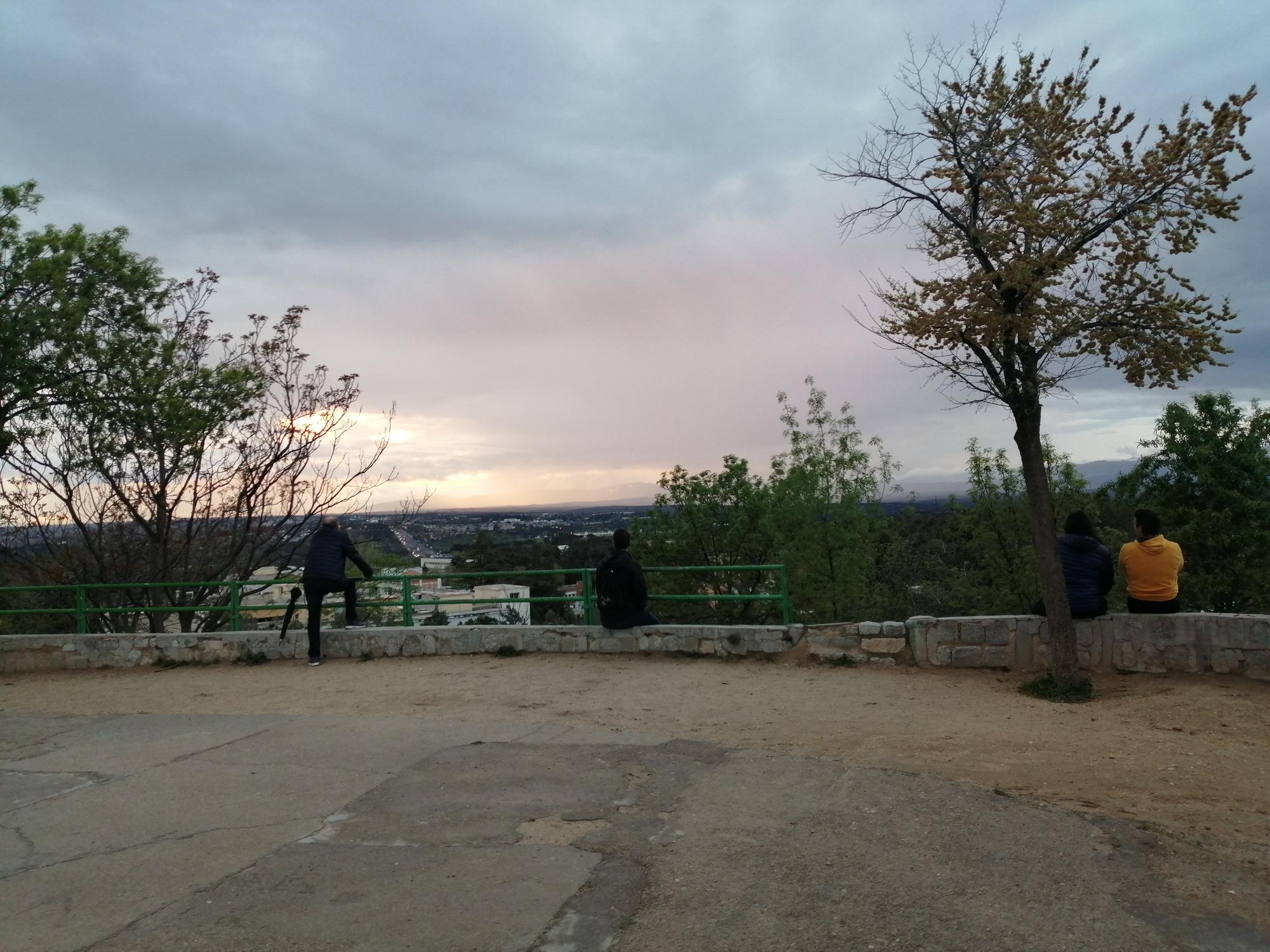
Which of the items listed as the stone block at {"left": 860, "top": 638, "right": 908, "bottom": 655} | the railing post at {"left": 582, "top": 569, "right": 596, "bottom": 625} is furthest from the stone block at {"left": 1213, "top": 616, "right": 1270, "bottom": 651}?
the railing post at {"left": 582, "top": 569, "right": 596, "bottom": 625}

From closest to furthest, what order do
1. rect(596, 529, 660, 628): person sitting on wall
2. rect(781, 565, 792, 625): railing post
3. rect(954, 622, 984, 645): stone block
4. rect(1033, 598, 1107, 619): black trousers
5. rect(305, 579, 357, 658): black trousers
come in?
rect(1033, 598, 1107, 619): black trousers → rect(954, 622, 984, 645): stone block → rect(781, 565, 792, 625): railing post → rect(596, 529, 660, 628): person sitting on wall → rect(305, 579, 357, 658): black trousers

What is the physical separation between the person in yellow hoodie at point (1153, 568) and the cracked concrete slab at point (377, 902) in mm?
6655

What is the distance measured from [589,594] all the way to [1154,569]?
20.2ft

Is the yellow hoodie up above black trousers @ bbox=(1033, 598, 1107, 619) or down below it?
above

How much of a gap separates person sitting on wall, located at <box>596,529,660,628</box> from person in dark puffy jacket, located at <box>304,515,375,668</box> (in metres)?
2.85

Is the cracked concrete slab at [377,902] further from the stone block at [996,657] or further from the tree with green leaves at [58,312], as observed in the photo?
the tree with green leaves at [58,312]

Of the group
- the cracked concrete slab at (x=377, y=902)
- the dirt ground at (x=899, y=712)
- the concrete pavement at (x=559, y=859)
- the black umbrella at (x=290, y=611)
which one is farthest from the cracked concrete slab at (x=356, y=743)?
the black umbrella at (x=290, y=611)

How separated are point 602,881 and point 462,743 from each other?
2905 millimetres

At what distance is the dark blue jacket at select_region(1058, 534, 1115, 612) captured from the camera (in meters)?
8.66

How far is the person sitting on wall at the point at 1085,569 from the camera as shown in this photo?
8.66 m

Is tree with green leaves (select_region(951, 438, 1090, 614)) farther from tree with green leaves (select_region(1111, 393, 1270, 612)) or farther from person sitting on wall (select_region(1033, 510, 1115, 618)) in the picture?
person sitting on wall (select_region(1033, 510, 1115, 618))

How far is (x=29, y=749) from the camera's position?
7.41 metres

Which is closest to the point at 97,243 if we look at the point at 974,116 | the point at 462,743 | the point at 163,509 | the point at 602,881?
the point at 163,509

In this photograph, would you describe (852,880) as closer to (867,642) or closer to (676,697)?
(676,697)
